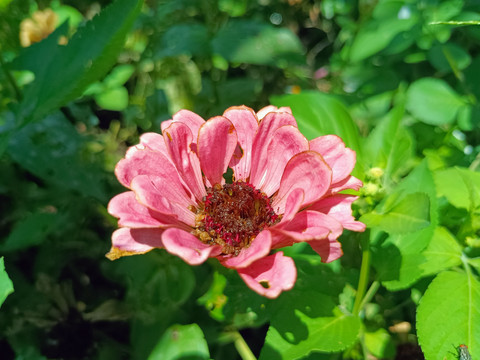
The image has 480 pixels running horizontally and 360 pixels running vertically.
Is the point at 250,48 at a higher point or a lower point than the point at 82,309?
higher

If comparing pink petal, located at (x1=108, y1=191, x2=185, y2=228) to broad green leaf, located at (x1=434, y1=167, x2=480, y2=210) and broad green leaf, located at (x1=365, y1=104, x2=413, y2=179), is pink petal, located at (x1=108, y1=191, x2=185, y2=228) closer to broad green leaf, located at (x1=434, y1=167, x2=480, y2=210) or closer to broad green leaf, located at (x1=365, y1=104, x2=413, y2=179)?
broad green leaf, located at (x1=365, y1=104, x2=413, y2=179)

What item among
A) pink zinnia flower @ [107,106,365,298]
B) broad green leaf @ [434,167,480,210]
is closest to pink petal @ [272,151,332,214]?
pink zinnia flower @ [107,106,365,298]

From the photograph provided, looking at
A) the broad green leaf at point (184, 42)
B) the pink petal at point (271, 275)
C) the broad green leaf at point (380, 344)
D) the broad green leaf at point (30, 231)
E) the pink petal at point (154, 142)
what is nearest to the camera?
the pink petal at point (271, 275)

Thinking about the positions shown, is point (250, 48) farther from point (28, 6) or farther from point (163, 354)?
point (163, 354)

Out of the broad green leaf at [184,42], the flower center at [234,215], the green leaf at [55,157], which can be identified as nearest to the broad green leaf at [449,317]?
the flower center at [234,215]

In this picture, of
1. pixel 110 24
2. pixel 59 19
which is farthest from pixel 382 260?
pixel 59 19

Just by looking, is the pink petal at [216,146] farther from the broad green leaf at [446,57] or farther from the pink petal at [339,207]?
the broad green leaf at [446,57]

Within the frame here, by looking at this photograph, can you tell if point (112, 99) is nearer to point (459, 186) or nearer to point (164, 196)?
point (164, 196)

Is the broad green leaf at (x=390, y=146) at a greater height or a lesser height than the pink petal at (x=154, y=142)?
lesser
